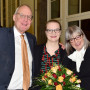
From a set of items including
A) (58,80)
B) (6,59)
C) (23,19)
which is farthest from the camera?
(23,19)

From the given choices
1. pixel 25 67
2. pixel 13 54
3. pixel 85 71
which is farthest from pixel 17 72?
pixel 85 71

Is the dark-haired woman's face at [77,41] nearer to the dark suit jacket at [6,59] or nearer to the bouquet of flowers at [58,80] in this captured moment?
the bouquet of flowers at [58,80]

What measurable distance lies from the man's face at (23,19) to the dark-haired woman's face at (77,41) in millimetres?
621

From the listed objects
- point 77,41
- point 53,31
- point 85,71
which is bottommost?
point 85,71

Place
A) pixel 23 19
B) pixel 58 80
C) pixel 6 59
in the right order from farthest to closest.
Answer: pixel 23 19 < pixel 6 59 < pixel 58 80

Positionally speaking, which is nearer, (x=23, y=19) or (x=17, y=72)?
(x=17, y=72)

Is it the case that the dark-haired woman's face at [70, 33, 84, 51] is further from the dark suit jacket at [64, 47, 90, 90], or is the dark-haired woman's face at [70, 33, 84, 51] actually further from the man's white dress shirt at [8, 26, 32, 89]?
the man's white dress shirt at [8, 26, 32, 89]

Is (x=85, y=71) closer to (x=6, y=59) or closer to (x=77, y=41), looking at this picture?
(x=77, y=41)

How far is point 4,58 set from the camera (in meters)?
2.10

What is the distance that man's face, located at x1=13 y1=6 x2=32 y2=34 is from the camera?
227 cm

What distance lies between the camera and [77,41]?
7.55 ft

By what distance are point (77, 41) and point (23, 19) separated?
0.76 m

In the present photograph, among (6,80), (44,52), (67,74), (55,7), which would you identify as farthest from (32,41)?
(55,7)

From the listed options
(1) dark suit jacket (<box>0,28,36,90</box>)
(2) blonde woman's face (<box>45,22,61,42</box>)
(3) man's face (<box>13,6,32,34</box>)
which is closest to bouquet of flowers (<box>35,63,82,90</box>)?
(1) dark suit jacket (<box>0,28,36,90</box>)
